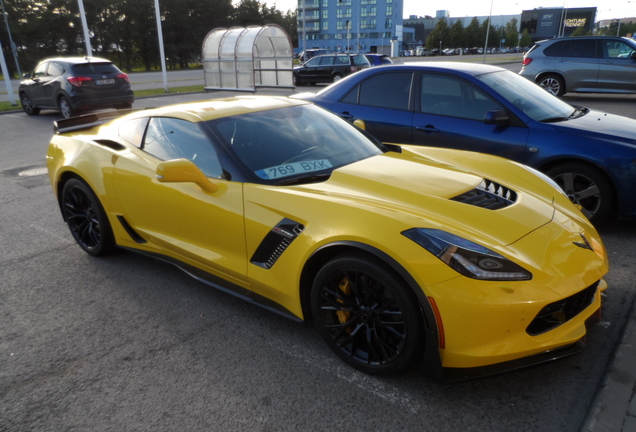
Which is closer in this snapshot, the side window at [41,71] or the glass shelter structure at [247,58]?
the side window at [41,71]

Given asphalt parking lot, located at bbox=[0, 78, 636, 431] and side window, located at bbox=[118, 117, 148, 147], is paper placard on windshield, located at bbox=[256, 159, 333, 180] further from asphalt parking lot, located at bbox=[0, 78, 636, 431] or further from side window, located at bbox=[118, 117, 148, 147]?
side window, located at bbox=[118, 117, 148, 147]

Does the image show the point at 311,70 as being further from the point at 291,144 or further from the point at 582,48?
the point at 291,144

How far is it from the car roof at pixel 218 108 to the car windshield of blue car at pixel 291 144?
81 millimetres

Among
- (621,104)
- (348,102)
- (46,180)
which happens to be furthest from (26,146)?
(621,104)

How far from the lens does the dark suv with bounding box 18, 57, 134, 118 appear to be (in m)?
13.1

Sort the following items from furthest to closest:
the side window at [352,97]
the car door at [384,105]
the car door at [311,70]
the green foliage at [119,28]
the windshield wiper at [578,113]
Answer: the green foliage at [119,28] < the car door at [311,70] < the side window at [352,97] < the car door at [384,105] < the windshield wiper at [578,113]

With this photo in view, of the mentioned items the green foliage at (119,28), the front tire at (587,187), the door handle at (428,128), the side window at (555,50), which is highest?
the green foliage at (119,28)

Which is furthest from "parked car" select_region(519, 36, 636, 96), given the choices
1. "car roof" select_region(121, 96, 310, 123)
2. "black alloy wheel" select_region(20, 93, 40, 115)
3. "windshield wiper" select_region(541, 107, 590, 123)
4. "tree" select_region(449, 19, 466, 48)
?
"tree" select_region(449, 19, 466, 48)

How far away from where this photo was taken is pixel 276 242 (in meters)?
2.73

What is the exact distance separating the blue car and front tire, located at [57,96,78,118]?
33.2 feet

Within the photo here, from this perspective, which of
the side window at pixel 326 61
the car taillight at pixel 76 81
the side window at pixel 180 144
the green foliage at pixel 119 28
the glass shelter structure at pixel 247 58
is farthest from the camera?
the green foliage at pixel 119 28

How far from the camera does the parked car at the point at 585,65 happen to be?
518 inches

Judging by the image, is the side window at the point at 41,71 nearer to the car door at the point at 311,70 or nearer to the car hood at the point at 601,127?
the car door at the point at 311,70

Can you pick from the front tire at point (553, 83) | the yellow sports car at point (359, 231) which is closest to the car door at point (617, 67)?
the front tire at point (553, 83)
